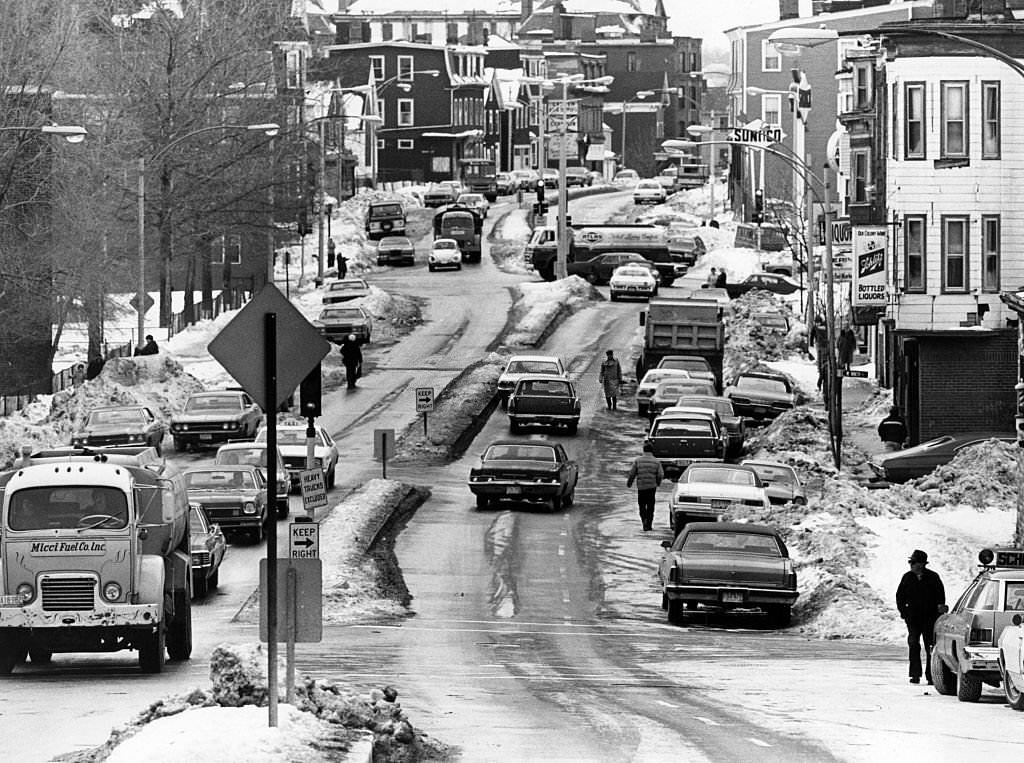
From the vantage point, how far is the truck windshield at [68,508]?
20891 millimetres

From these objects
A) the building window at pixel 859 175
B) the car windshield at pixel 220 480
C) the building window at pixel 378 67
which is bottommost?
the car windshield at pixel 220 480

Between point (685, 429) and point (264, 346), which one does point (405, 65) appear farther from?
point (264, 346)

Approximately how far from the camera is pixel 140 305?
6138cm

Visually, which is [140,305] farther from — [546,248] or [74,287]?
[546,248]

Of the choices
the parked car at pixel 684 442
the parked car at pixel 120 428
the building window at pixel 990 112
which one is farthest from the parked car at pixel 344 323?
the parked car at pixel 684 442

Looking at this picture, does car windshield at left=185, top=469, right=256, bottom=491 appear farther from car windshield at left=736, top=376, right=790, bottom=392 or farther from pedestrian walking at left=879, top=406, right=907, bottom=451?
car windshield at left=736, top=376, right=790, bottom=392

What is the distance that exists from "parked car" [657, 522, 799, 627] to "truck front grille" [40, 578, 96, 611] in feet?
30.8

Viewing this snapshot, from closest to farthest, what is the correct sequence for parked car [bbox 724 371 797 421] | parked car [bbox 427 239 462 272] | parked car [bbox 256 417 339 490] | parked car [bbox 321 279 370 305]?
parked car [bbox 256 417 339 490] < parked car [bbox 724 371 797 421] < parked car [bbox 321 279 370 305] < parked car [bbox 427 239 462 272]

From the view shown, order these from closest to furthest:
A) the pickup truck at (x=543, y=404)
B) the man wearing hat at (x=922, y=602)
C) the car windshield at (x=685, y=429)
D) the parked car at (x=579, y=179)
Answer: the man wearing hat at (x=922, y=602), the car windshield at (x=685, y=429), the pickup truck at (x=543, y=404), the parked car at (x=579, y=179)

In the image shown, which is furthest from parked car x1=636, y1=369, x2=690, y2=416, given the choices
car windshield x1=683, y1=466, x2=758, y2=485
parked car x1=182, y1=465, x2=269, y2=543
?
parked car x1=182, y1=465, x2=269, y2=543

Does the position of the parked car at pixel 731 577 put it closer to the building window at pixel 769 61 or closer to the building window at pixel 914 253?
the building window at pixel 914 253

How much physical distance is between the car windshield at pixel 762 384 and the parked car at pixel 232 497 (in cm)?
2277

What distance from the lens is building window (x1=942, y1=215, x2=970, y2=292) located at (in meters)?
51.3

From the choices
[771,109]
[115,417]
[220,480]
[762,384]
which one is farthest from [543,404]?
[771,109]
